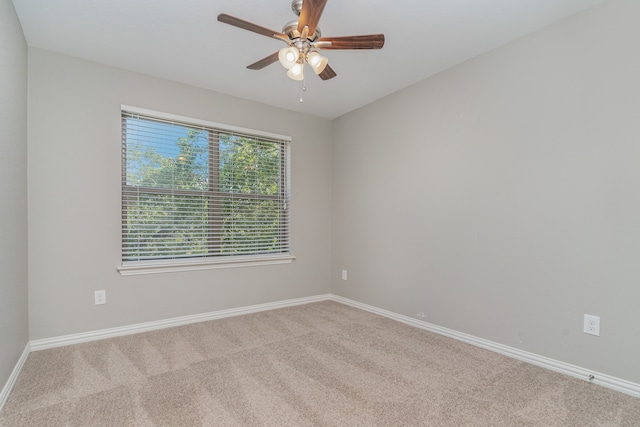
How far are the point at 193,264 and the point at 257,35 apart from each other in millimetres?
2132

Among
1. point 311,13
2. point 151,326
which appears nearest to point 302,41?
point 311,13

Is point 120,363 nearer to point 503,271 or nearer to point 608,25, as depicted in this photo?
point 503,271

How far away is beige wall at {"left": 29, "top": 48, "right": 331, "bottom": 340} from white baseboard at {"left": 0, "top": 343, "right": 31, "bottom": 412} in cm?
17

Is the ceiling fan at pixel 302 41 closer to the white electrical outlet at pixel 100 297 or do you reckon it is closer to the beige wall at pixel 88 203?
the beige wall at pixel 88 203

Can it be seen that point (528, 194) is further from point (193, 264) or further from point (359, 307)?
point (193, 264)

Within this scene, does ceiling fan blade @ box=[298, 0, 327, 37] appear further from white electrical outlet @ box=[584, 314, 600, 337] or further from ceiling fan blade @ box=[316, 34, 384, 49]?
white electrical outlet @ box=[584, 314, 600, 337]

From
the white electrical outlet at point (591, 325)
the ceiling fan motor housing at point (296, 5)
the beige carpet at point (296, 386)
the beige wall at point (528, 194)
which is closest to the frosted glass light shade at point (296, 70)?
the ceiling fan motor housing at point (296, 5)

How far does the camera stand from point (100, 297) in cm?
268

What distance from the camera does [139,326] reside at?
2.84m

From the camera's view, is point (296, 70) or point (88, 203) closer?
point (296, 70)

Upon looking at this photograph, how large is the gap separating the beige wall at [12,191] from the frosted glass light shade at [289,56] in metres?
1.53

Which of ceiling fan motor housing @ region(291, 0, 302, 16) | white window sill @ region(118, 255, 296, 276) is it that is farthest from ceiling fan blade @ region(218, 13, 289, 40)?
white window sill @ region(118, 255, 296, 276)

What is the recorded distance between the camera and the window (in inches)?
113

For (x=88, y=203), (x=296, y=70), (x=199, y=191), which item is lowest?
(x=88, y=203)
